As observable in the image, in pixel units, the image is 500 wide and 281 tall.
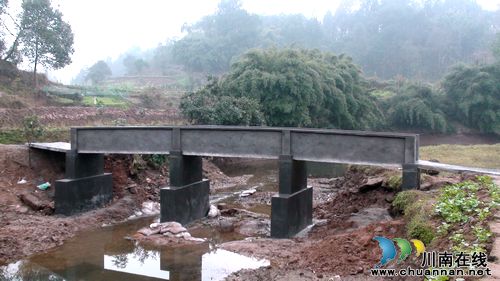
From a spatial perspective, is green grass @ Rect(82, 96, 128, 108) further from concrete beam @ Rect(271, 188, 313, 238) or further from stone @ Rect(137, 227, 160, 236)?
concrete beam @ Rect(271, 188, 313, 238)

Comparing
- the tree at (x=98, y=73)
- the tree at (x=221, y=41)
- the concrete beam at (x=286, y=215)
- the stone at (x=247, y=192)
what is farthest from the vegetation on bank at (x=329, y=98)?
the tree at (x=98, y=73)

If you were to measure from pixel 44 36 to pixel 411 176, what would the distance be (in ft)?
102

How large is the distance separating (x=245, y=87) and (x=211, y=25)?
53.8m

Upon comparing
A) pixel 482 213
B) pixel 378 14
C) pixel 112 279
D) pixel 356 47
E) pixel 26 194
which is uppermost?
pixel 378 14

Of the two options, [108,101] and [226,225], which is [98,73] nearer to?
[108,101]

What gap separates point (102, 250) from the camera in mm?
13680

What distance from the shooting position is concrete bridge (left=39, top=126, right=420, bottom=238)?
543 inches

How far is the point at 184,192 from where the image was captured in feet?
53.3

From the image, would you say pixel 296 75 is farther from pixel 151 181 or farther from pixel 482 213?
pixel 482 213

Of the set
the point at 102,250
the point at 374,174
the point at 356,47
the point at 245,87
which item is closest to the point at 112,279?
the point at 102,250

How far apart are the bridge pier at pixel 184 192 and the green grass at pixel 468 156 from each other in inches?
461

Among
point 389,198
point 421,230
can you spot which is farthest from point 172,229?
point 421,230

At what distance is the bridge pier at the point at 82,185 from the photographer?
55.4ft

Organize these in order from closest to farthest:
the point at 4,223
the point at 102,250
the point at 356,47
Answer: the point at 102,250 → the point at 4,223 → the point at 356,47
